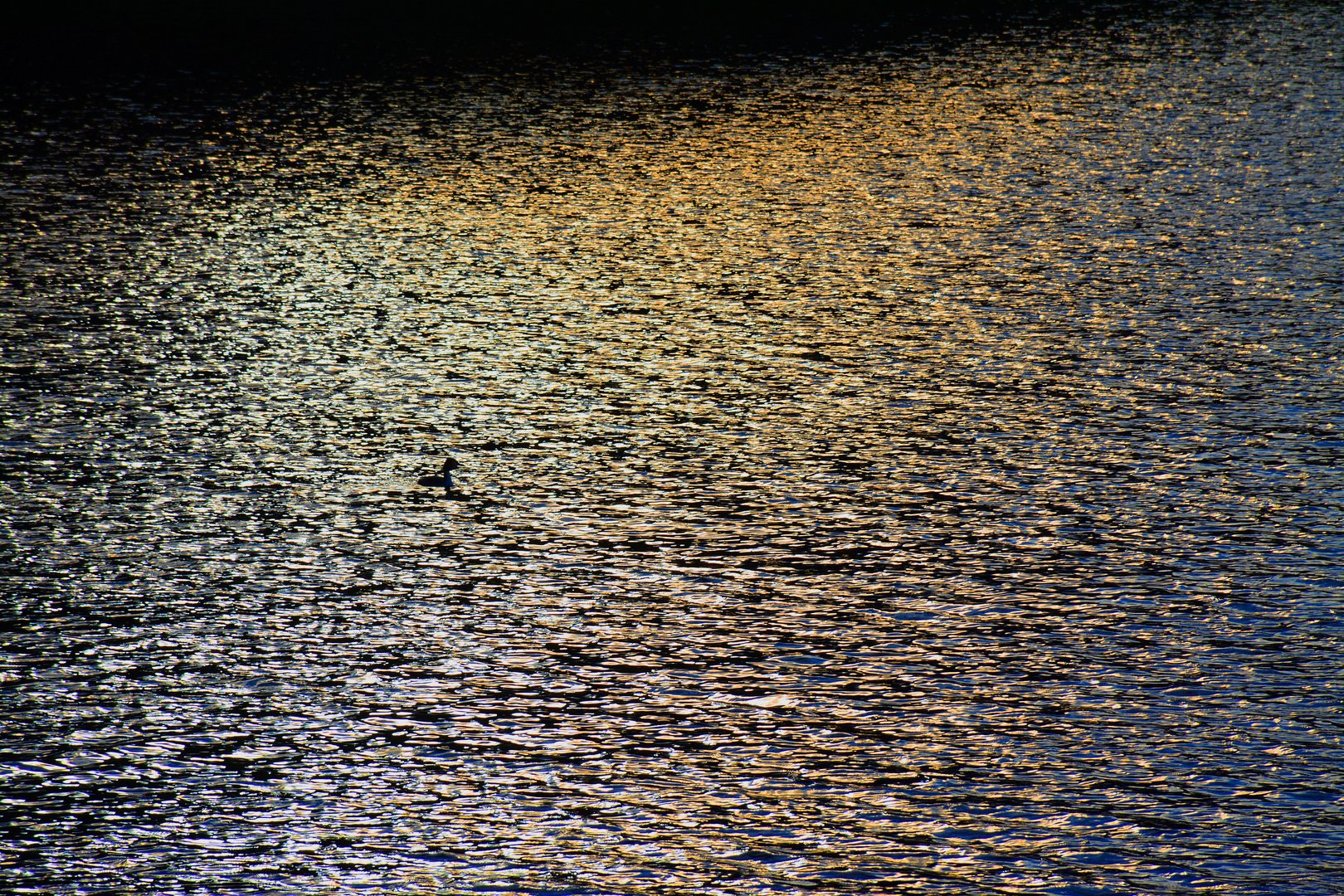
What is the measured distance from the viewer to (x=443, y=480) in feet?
25.9

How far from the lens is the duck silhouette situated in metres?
7.86

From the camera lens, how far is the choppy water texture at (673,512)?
209 inches

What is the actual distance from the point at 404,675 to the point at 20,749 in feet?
4.20

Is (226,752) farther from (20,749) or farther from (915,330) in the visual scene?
(915,330)

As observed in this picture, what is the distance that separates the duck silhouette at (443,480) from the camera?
A: 25.8 feet

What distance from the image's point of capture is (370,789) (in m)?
5.45

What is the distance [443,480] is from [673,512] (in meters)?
1.09

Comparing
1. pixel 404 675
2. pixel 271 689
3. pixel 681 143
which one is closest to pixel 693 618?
pixel 404 675

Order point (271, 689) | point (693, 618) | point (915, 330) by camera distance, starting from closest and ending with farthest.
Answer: point (271, 689) < point (693, 618) < point (915, 330)

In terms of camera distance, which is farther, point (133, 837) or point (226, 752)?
point (226, 752)

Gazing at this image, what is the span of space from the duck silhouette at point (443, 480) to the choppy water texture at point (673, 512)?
7cm

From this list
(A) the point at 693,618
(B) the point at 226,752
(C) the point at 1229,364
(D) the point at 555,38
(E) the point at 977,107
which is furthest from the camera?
(D) the point at 555,38

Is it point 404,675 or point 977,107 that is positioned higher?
point 977,107

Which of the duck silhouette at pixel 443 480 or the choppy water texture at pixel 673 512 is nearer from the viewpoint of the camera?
the choppy water texture at pixel 673 512
